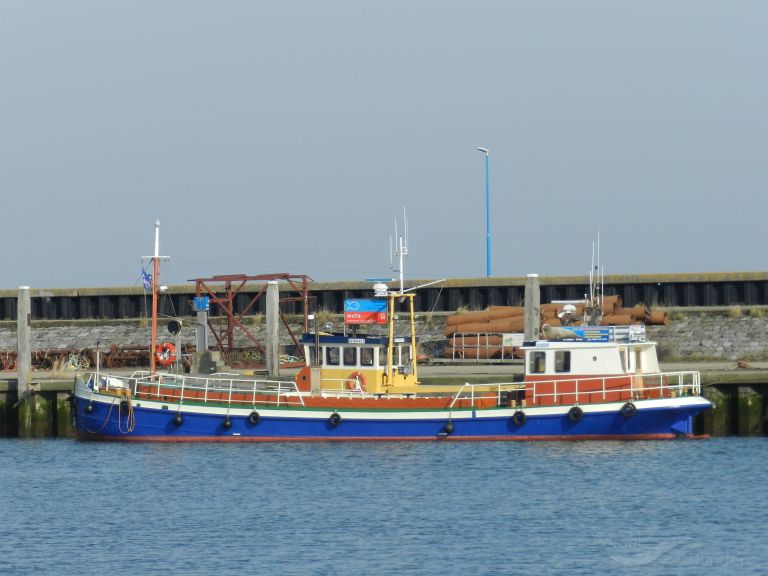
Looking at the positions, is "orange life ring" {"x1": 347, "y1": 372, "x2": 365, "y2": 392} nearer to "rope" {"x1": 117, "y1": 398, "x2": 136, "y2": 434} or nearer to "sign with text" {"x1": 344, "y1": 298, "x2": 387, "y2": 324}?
"sign with text" {"x1": 344, "y1": 298, "x2": 387, "y2": 324}

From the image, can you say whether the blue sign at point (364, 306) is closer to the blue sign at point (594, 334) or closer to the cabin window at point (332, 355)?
the cabin window at point (332, 355)

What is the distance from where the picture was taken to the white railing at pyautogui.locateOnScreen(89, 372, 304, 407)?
3988cm

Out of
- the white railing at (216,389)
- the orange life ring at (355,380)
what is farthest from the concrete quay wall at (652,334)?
the orange life ring at (355,380)

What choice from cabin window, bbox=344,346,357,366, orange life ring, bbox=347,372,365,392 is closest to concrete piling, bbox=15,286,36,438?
cabin window, bbox=344,346,357,366

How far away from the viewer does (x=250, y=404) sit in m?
39.9

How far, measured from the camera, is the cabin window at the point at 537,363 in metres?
38.9

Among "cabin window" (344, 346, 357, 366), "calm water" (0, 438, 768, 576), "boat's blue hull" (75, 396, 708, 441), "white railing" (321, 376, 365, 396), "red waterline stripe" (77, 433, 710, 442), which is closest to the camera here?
"calm water" (0, 438, 768, 576)

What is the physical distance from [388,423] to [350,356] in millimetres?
2251

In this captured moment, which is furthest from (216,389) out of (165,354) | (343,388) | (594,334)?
(594,334)

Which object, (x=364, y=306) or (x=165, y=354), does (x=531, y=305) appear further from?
(x=165, y=354)

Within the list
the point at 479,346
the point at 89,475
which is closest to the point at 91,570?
the point at 89,475

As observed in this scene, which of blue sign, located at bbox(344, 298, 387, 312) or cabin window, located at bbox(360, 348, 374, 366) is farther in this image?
cabin window, located at bbox(360, 348, 374, 366)

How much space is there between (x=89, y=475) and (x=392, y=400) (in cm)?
766

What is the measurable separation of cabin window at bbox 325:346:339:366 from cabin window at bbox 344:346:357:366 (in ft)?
0.74
